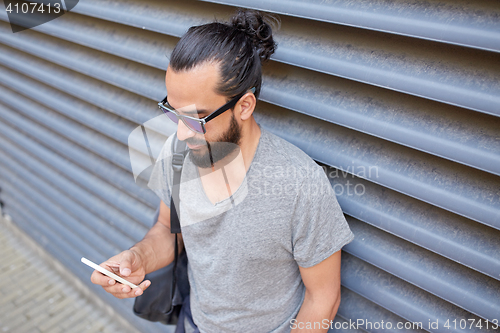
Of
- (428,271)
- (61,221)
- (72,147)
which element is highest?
(428,271)

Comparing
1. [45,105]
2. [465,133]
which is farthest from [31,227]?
[465,133]

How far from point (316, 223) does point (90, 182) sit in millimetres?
2315

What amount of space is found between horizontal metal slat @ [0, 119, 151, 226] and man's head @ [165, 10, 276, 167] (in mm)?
1425

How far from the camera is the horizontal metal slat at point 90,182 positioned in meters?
2.75

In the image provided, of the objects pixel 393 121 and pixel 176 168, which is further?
pixel 176 168

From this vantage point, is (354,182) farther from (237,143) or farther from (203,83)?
(203,83)

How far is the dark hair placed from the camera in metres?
1.35

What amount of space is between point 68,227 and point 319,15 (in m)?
3.06

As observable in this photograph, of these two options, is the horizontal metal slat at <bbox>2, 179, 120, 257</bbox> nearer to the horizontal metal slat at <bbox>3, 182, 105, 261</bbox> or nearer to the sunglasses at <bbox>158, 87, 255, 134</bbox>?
the horizontal metal slat at <bbox>3, 182, 105, 261</bbox>

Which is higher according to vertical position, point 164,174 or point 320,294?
point 164,174

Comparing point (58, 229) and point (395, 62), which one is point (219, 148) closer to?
point (395, 62)

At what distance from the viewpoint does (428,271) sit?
57.7 inches

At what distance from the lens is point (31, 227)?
389cm

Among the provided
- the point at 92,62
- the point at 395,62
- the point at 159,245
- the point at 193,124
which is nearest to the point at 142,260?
the point at 159,245
